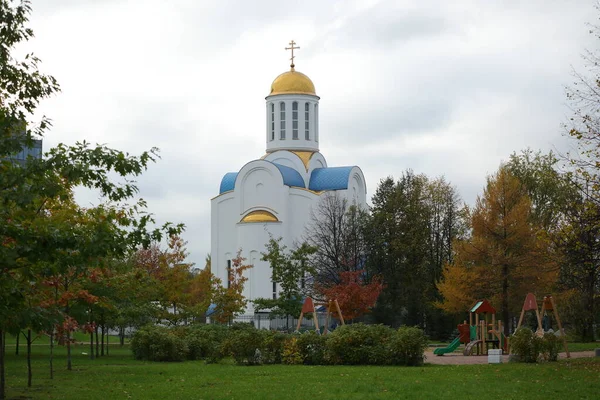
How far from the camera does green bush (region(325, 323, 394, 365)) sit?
26.1 metres

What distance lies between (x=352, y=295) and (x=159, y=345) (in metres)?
17.4

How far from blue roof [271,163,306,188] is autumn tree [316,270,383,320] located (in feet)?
48.4

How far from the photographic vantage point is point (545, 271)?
129 ft

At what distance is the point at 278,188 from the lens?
61.6 meters

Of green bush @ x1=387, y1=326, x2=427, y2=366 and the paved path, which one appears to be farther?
the paved path

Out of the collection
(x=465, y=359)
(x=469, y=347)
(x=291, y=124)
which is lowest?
(x=465, y=359)

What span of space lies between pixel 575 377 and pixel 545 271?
20066 millimetres

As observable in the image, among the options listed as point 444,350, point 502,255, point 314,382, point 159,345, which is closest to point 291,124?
point 502,255

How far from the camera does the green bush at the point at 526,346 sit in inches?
982

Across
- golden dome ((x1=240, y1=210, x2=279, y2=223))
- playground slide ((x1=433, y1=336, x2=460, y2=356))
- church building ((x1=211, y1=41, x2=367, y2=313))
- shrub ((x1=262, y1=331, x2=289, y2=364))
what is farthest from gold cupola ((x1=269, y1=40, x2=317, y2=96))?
shrub ((x1=262, y1=331, x2=289, y2=364))

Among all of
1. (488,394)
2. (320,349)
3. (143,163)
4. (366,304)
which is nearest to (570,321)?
(366,304)

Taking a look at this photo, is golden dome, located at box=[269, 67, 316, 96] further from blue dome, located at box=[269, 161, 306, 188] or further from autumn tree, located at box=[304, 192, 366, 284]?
autumn tree, located at box=[304, 192, 366, 284]

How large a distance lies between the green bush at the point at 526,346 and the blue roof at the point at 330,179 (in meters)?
37.6

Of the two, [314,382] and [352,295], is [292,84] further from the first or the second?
[314,382]
